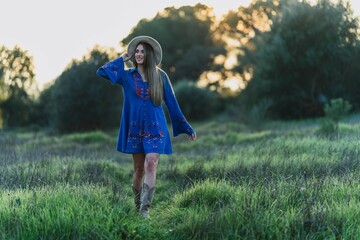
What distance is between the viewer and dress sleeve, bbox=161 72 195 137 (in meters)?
5.73

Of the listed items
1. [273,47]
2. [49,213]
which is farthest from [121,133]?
[273,47]

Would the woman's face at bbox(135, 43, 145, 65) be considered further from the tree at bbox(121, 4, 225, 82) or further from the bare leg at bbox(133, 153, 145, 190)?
the tree at bbox(121, 4, 225, 82)

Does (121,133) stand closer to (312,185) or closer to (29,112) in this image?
(312,185)

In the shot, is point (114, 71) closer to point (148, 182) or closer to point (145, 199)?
point (148, 182)

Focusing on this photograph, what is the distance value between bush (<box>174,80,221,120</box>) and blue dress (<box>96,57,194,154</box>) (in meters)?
30.0

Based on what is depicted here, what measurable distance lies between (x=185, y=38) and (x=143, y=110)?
45.9m

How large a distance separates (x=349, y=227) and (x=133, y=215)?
208cm

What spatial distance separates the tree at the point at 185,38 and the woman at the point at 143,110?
4202 cm

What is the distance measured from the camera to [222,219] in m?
4.25

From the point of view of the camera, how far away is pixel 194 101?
1415 inches

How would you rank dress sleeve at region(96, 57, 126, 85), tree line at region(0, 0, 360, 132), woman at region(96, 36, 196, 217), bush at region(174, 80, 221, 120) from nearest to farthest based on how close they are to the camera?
woman at region(96, 36, 196, 217) < dress sleeve at region(96, 57, 126, 85) < tree line at region(0, 0, 360, 132) < bush at region(174, 80, 221, 120)

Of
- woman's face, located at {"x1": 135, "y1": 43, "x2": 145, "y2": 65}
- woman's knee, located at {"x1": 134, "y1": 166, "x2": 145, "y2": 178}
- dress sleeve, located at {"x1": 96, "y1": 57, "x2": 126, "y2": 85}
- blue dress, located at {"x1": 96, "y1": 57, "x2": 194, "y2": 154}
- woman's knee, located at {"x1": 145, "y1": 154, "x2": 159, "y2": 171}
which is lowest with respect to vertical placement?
woman's knee, located at {"x1": 134, "y1": 166, "x2": 145, "y2": 178}

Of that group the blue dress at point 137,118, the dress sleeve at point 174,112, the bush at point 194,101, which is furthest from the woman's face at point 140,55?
the bush at point 194,101

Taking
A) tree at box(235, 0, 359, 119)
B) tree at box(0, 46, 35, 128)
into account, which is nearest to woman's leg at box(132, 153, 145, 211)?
tree at box(0, 46, 35, 128)
